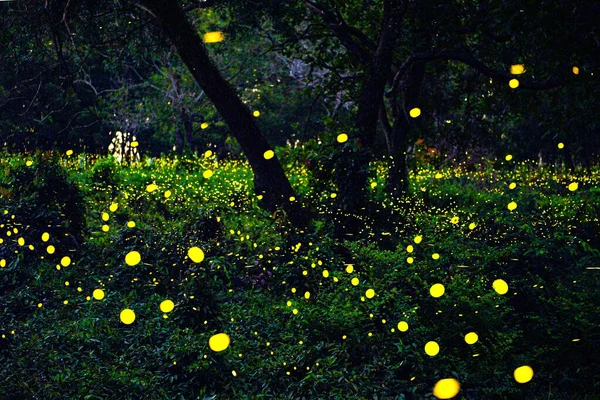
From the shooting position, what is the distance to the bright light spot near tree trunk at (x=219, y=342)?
554 centimetres

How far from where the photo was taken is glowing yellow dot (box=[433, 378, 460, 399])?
484 centimetres

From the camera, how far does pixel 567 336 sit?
530cm

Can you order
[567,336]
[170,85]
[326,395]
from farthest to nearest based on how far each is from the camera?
[170,85] < [567,336] < [326,395]

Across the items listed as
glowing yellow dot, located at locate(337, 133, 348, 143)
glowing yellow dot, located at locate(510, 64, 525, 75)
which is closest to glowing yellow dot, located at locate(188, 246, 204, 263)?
glowing yellow dot, located at locate(337, 133, 348, 143)

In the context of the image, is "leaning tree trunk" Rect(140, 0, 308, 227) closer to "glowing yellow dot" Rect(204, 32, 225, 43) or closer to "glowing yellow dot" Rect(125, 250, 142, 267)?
"glowing yellow dot" Rect(204, 32, 225, 43)

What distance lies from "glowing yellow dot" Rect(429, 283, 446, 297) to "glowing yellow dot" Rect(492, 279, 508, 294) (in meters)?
0.72

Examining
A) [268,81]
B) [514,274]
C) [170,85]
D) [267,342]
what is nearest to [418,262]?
[514,274]

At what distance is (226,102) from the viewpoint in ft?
27.6

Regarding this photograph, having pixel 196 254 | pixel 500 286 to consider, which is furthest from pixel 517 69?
pixel 196 254

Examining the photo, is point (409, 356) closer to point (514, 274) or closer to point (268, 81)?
point (514, 274)

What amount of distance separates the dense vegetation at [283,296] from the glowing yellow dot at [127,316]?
2.5 inches

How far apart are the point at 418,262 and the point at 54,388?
11.2 ft

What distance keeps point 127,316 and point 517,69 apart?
6.12 m

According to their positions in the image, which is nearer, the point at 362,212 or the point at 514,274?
the point at 514,274
